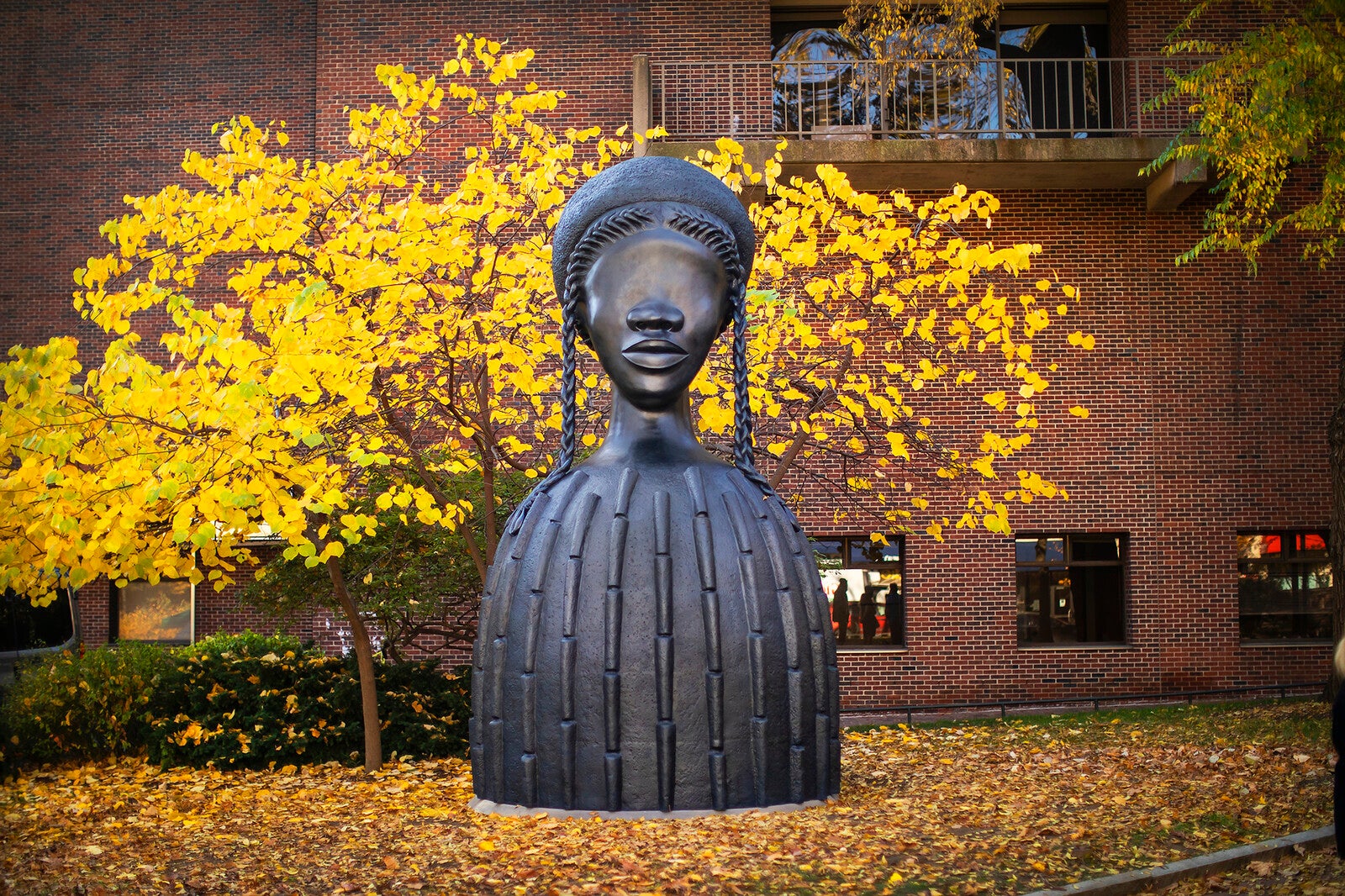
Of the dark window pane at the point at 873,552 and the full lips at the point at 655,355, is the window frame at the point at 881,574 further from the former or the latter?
the full lips at the point at 655,355

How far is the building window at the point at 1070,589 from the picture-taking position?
16953 millimetres

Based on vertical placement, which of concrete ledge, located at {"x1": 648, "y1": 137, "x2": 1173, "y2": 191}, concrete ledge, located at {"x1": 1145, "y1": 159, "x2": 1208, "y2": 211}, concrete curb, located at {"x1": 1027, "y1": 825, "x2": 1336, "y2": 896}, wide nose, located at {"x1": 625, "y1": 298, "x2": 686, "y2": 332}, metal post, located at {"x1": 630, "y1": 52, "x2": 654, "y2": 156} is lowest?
concrete curb, located at {"x1": 1027, "y1": 825, "x2": 1336, "y2": 896}

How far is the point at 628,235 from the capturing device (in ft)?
18.2

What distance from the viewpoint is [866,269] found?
15.2 meters

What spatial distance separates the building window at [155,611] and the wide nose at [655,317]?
50.3 feet

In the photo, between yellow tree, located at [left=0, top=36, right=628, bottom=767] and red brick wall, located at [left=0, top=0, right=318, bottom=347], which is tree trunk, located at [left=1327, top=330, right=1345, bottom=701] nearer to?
yellow tree, located at [left=0, top=36, right=628, bottom=767]

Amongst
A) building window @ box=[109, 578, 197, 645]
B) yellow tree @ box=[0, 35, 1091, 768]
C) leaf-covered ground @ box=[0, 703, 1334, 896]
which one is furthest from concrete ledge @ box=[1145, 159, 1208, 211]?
building window @ box=[109, 578, 197, 645]

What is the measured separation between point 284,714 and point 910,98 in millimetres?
12035

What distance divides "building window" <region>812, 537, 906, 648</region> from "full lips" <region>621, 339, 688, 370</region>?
11710 millimetres

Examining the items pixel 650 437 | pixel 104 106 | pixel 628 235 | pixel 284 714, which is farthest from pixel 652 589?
pixel 104 106

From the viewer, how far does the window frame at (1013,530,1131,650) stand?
16.8 metres

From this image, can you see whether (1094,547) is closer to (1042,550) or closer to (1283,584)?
(1042,550)

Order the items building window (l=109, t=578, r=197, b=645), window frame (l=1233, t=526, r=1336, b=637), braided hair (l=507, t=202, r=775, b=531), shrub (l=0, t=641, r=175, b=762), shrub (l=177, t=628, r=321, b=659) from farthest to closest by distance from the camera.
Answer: building window (l=109, t=578, r=197, b=645), window frame (l=1233, t=526, r=1336, b=637), shrub (l=177, t=628, r=321, b=659), shrub (l=0, t=641, r=175, b=762), braided hair (l=507, t=202, r=775, b=531)

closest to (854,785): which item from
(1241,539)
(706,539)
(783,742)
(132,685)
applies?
(783,742)
